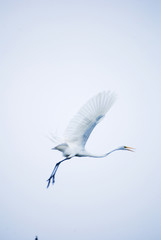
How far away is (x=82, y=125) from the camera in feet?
20.4

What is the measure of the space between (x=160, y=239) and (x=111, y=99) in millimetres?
7631

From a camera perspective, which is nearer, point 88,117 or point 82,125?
point 88,117

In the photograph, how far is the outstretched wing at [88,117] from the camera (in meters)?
5.90

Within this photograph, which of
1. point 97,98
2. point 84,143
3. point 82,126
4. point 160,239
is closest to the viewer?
point 97,98

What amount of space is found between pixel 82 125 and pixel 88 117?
9.2 inches

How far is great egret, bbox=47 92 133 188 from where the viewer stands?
593 centimetres

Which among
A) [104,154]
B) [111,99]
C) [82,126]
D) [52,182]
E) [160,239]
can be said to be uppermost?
[111,99]

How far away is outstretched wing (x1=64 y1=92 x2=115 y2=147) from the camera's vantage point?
5.90 meters

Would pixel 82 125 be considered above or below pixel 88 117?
below

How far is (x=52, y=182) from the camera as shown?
6.70m

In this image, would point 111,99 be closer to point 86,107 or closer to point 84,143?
point 86,107

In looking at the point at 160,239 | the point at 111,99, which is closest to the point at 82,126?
the point at 111,99

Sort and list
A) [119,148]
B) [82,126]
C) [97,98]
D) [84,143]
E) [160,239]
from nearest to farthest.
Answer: [97,98]
[82,126]
[84,143]
[119,148]
[160,239]

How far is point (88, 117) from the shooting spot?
240 inches
